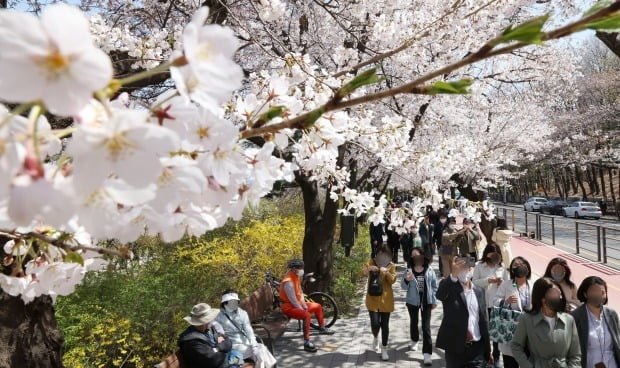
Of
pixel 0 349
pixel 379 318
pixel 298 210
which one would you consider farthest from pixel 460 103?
pixel 0 349

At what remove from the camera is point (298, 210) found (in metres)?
19.5

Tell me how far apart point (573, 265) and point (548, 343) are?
10.1m

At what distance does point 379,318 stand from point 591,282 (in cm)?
344

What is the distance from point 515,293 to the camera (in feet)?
17.2

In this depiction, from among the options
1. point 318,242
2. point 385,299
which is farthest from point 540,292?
point 318,242

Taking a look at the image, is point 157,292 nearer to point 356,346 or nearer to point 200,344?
point 200,344

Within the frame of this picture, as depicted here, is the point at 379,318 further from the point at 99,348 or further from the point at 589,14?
the point at 589,14

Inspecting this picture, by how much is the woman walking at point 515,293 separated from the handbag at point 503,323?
0.29 ft

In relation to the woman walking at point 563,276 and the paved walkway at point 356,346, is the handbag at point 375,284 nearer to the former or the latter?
the paved walkway at point 356,346

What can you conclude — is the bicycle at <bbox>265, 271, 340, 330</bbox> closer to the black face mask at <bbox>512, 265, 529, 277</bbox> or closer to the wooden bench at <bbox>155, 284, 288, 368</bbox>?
the wooden bench at <bbox>155, 284, 288, 368</bbox>

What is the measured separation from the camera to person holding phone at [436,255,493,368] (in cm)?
509

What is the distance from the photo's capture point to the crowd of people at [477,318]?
4.13 m

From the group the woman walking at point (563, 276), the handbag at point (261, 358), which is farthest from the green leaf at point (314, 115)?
the woman walking at point (563, 276)

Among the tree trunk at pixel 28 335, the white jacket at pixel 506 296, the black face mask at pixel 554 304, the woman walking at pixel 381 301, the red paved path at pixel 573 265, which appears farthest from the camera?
the red paved path at pixel 573 265
